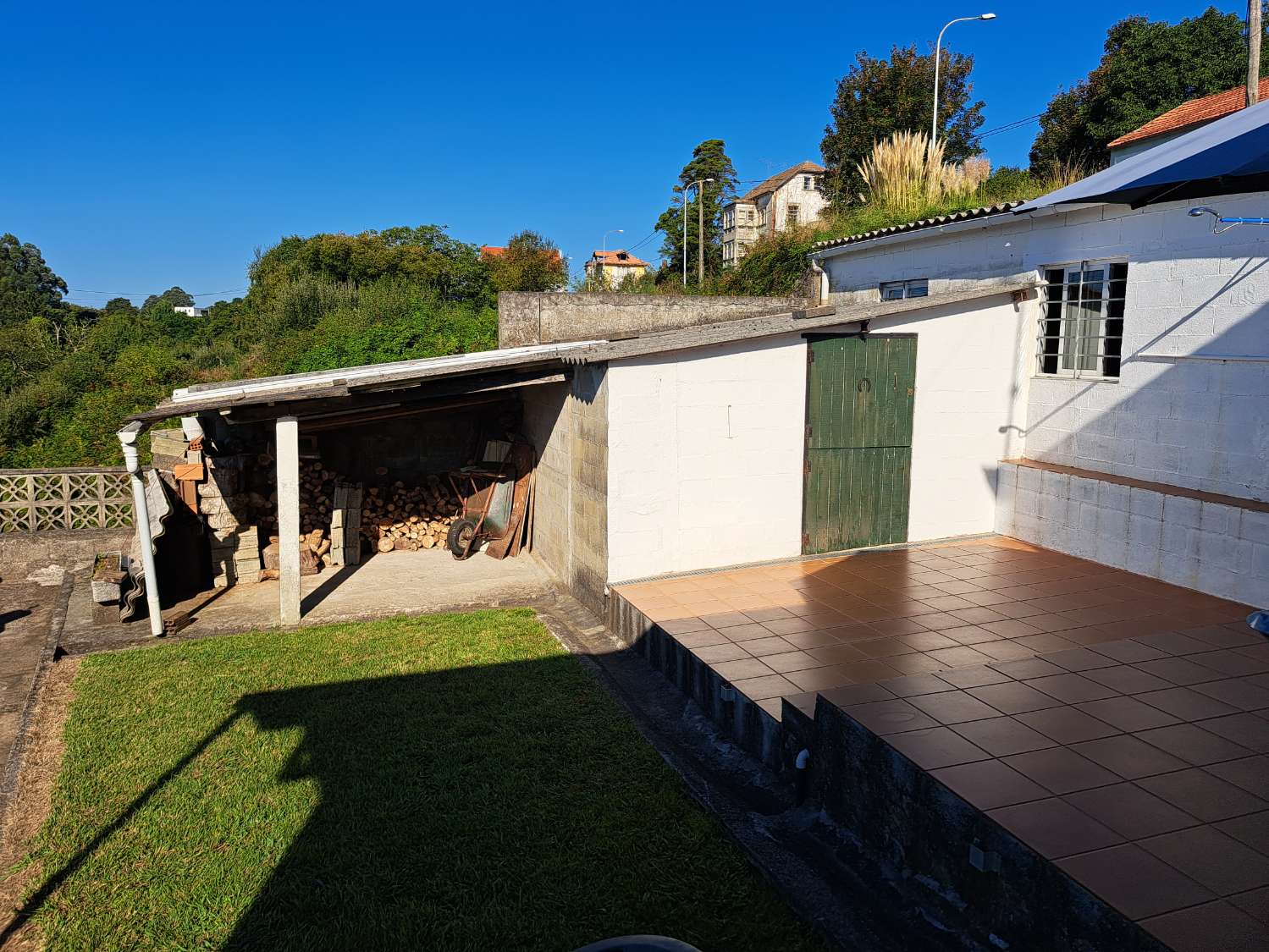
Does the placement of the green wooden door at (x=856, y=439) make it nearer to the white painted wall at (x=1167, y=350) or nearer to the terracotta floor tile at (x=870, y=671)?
the white painted wall at (x=1167, y=350)

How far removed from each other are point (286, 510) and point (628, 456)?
136 inches

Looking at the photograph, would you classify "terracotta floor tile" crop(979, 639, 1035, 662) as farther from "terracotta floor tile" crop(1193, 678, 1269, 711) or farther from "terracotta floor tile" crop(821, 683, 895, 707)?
"terracotta floor tile" crop(821, 683, 895, 707)

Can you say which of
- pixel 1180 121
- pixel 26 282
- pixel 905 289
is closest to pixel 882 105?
pixel 1180 121

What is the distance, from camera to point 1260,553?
21.7 ft

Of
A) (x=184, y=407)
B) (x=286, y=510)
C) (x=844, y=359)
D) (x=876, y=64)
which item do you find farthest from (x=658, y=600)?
(x=876, y=64)

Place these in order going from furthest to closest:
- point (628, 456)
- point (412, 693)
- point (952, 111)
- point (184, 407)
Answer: point (952, 111) → point (628, 456) → point (184, 407) → point (412, 693)

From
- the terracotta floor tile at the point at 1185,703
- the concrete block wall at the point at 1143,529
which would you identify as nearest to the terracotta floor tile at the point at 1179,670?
the terracotta floor tile at the point at 1185,703

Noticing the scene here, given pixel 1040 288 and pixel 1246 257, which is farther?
pixel 1040 288

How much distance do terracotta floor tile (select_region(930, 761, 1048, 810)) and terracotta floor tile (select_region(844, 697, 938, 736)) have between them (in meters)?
0.46

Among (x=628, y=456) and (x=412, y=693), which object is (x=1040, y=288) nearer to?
(x=628, y=456)

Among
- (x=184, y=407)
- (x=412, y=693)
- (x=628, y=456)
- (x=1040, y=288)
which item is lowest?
(x=412, y=693)

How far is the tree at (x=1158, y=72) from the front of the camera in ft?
98.1

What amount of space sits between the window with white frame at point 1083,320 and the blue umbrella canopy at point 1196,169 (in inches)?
146

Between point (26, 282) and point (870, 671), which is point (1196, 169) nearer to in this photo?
point (870, 671)
